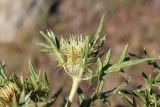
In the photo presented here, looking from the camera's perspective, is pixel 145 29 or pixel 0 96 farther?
pixel 145 29

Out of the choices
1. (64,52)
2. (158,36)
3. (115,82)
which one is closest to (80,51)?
(64,52)

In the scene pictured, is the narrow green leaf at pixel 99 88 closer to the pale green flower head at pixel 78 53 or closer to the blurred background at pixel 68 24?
the pale green flower head at pixel 78 53

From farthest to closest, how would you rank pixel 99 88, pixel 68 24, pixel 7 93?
pixel 68 24 < pixel 99 88 < pixel 7 93

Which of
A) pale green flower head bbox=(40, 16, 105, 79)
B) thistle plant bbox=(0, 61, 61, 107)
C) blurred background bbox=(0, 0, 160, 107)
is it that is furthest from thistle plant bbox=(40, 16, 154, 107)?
blurred background bbox=(0, 0, 160, 107)

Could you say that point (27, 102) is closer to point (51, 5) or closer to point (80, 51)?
point (80, 51)

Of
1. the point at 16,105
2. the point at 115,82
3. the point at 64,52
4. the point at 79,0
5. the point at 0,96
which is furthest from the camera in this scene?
the point at 79,0

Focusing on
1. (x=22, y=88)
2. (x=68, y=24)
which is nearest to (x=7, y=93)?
(x=22, y=88)

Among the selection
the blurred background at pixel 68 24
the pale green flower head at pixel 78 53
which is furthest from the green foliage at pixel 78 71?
the blurred background at pixel 68 24

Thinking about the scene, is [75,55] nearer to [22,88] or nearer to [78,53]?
[78,53]
